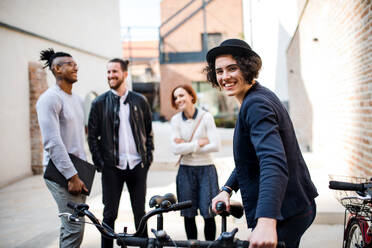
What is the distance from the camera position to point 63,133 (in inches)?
104

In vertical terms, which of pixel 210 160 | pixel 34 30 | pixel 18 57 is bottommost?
pixel 210 160

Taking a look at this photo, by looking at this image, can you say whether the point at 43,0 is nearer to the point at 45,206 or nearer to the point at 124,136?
the point at 45,206

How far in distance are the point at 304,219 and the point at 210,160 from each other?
1.96 metres

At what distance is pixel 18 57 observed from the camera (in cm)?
741

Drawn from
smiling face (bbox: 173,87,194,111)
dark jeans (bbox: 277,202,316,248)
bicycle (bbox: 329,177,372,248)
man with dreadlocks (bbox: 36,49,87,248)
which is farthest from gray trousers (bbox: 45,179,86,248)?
bicycle (bbox: 329,177,372,248)

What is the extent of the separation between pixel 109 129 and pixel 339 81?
3696mm

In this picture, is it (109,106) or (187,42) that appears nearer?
(109,106)

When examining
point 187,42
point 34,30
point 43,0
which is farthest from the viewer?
point 187,42

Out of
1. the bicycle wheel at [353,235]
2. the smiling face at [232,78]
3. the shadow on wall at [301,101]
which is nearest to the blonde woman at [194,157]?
the bicycle wheel at [353,235]

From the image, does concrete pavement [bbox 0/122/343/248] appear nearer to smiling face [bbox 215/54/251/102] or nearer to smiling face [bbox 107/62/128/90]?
smiling face [bbox 107/62/128/90]

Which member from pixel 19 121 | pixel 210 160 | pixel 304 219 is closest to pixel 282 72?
pixel 19 121

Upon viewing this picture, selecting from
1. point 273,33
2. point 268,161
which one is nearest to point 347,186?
point 268,161

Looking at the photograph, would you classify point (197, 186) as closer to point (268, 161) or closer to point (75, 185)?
point (75, 185)

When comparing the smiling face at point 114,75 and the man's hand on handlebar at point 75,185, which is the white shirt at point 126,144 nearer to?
the smiling face at point 114,75
